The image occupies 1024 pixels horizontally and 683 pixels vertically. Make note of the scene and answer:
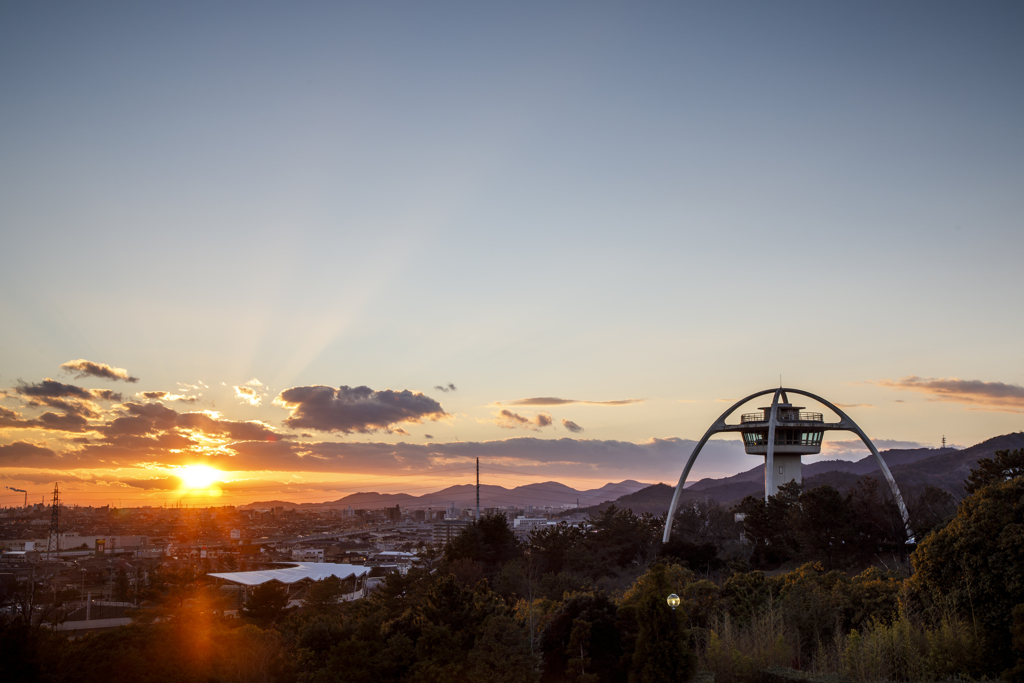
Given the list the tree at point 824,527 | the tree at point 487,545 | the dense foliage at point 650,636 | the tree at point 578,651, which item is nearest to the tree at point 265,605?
the dense foliage at point 650,636

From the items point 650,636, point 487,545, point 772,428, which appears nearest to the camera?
point 650,636

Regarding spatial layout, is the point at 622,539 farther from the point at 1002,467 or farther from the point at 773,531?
the point at 1002,467

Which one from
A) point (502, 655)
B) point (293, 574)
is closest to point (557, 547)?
point (293, 574)

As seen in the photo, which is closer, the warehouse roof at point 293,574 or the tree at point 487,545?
the tree at point 487,545

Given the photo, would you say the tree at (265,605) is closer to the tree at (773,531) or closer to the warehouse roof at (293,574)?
the warehouse roof at (293,574)

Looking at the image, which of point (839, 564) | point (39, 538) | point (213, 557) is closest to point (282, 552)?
point (213, 557)

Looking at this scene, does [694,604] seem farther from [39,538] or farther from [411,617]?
[39,538]
